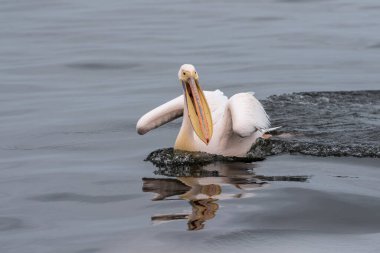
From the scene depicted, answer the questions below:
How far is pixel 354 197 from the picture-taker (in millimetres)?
7523

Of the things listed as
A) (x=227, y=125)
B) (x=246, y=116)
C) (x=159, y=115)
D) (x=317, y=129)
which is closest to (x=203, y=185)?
(x=246, y=116)

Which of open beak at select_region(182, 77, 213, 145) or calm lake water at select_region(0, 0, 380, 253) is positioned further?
open beak at select_region(182, 77, 213, 145)

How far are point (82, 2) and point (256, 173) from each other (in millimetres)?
13914

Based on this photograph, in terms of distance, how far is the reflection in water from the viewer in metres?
7.25

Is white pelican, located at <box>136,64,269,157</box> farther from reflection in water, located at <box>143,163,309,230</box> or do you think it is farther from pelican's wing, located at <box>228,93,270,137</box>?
reflection in water, located at <box>143,163,309,230</box>

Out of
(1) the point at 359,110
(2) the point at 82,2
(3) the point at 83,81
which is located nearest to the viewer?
(1) the point at 359,110

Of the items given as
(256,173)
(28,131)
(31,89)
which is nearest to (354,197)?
(256,173)

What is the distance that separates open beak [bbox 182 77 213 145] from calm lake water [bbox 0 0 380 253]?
0.31m

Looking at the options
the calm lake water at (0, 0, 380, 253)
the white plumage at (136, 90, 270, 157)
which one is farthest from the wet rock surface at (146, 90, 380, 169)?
the calm lake water at (0, 0, 380, 253)

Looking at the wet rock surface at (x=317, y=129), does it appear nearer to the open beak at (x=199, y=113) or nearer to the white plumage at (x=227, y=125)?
the white plumage at (x=227, y=125)

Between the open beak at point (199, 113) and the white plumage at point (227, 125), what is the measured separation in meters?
0.22

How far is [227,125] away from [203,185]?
1.07 metres

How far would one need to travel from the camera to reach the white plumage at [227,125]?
8.73m

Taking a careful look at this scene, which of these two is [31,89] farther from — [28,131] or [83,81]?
[28,131]
